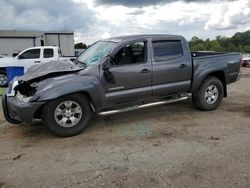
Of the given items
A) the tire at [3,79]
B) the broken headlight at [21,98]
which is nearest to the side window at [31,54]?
the tire at [3,79]

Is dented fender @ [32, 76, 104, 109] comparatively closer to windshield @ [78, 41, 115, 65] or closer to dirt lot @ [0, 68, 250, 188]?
windshield @ [78, 41, 115, 65]

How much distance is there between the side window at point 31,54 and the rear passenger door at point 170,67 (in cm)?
967

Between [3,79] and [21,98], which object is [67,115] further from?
[3,79]

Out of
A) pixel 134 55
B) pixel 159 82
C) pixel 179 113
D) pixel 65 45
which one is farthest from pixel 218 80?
pixel 65 45

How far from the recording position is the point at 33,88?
5.46m

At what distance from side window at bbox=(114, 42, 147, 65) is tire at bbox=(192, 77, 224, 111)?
5.42ft

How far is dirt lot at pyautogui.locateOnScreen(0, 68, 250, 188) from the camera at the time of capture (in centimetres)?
387

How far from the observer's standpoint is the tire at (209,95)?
709cm

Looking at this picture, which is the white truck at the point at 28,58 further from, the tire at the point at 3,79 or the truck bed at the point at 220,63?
the truck bed at the point at 220,63

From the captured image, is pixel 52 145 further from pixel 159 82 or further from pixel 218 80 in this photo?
pixel 218 80

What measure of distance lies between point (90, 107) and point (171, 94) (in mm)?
1931

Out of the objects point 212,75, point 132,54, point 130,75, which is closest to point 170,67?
point 132,54

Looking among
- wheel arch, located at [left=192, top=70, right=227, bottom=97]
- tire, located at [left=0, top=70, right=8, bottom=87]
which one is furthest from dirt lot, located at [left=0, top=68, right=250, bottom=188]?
tire, located at [left=0, top=70, right=8, bottom=87]

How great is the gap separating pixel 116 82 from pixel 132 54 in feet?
2.51
